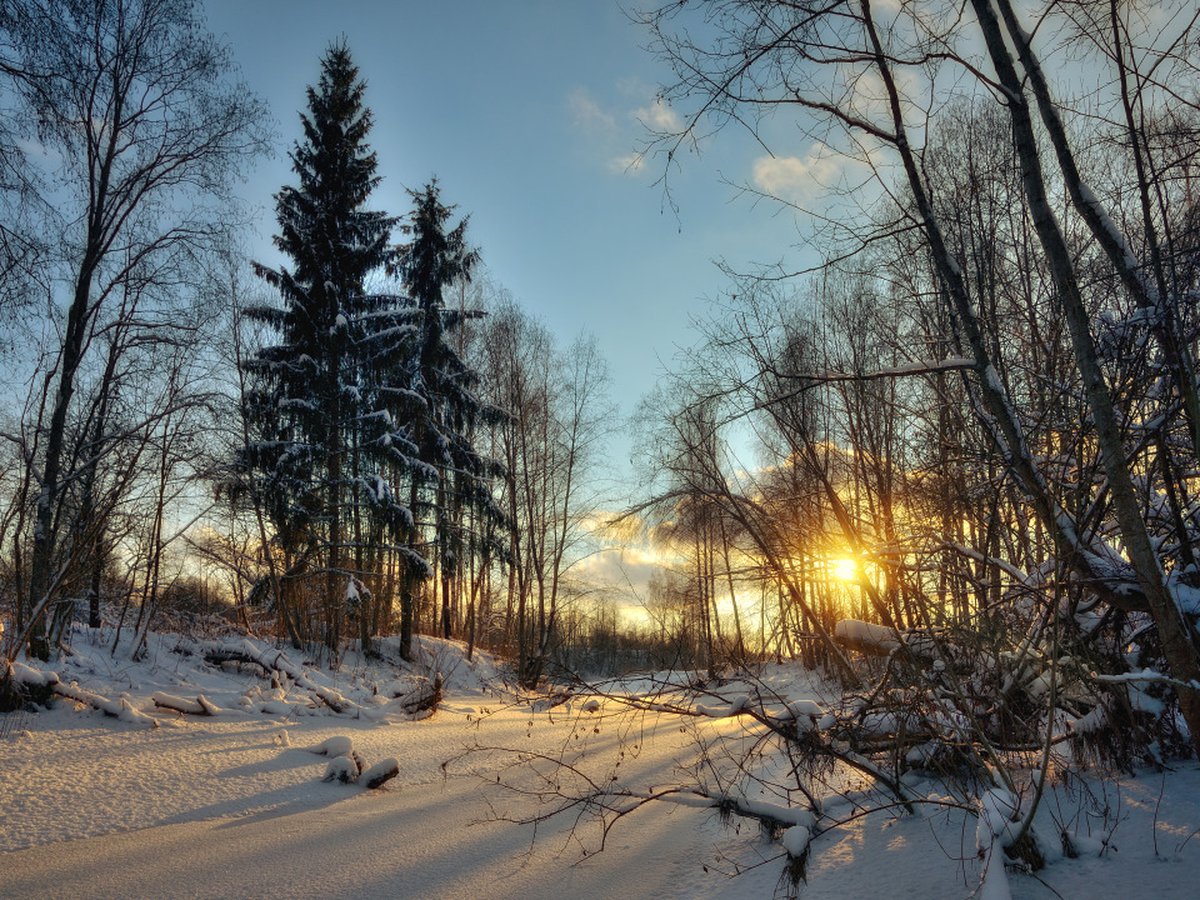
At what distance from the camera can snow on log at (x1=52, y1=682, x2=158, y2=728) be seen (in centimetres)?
627

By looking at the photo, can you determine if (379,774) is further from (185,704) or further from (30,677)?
(30,677)

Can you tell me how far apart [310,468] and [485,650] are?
873 cm

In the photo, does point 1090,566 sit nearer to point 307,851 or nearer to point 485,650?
point 307,851

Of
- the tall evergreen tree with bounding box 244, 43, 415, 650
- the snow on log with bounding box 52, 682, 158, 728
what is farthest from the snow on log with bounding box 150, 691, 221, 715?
the tall evergreen tree with bounding box 244, 43, 415, 650

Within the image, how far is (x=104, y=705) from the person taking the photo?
6.30 meters

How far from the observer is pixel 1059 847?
121 inches

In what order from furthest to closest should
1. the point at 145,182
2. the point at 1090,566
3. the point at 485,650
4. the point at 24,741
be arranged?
the point at 485,650 → the point at 145,182 → the point at 24,741 → the point at 1090,566

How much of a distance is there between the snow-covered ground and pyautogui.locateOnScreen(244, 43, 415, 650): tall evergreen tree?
21.1 feet

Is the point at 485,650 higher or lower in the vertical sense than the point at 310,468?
lower

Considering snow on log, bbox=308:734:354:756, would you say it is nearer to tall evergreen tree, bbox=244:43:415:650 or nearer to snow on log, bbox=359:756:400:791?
snow on log, bbox=359:756:400:791

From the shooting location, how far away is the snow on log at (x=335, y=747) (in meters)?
6.13

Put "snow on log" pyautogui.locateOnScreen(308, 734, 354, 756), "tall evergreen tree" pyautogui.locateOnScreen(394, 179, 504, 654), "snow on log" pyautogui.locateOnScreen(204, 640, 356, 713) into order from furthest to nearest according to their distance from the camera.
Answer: "tall evergreen tree" pyautogui.locateOnScreen(394, 179, 504, 654) < "snow on log" pyautogui.locateOnScreen(204, 640, 356, 713) < "snow on log" pyautogui.locateOnScreen(308, 734, 354, 756)

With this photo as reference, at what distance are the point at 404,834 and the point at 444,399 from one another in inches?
553

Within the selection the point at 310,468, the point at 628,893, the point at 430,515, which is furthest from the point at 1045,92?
the point at 430,515
